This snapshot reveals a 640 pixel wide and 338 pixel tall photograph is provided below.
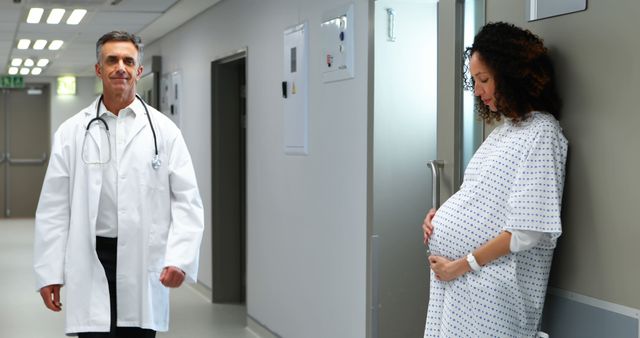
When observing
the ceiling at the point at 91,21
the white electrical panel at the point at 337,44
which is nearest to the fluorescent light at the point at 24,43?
the ceiling at the point at 91,21

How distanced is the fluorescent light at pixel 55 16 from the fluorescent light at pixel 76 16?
0.10 m

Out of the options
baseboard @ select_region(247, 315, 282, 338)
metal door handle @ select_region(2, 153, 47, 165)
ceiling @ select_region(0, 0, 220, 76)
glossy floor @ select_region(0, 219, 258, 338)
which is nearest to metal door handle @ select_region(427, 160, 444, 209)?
baseboard @ select_region(247, 315, 282, 338)

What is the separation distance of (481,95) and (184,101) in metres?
6.55

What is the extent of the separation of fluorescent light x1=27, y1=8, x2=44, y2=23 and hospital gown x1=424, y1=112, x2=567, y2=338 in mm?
5866

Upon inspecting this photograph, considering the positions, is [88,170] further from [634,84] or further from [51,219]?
[634,84]

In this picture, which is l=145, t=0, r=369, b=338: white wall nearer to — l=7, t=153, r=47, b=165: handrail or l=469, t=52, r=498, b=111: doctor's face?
l=469, t=52, r=498, b=111: doctor's face

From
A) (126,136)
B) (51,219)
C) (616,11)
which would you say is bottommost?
(51,219)

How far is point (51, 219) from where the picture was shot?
294 cm

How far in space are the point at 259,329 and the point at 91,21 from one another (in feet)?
12.4

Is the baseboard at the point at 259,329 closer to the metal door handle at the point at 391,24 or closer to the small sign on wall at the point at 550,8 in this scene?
the metal door handle at the point at 391,24

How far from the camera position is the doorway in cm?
757

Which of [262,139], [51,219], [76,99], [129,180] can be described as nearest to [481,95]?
[129,180]

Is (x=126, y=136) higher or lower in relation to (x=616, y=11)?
lower

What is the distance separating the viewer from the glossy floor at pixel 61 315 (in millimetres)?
6410
